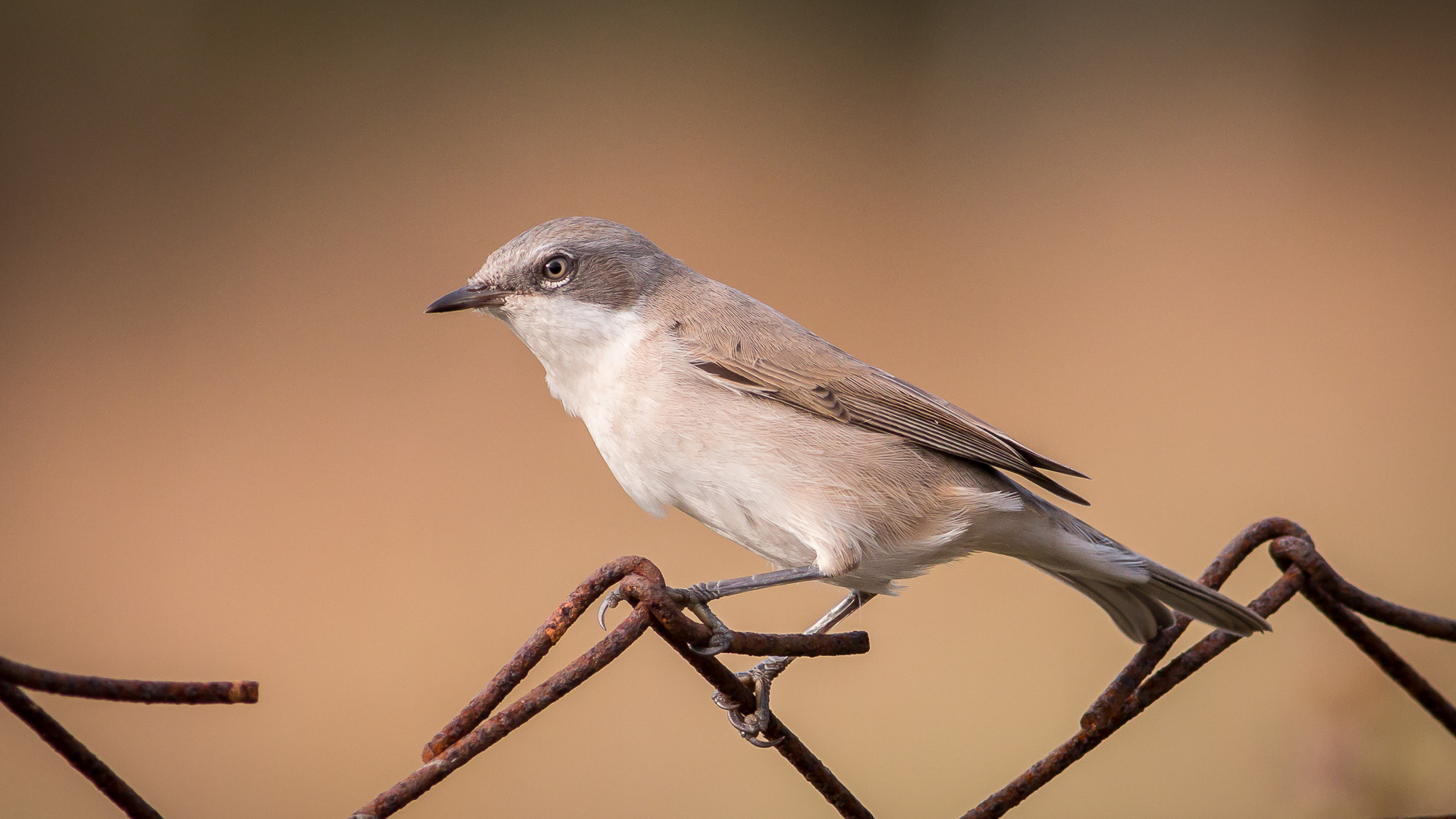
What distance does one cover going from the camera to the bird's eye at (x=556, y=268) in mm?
1895

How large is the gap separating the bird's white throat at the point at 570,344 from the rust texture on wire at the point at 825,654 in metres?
0.73

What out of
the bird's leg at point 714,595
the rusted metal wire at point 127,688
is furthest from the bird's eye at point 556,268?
the rusted metal wire at point 127,688

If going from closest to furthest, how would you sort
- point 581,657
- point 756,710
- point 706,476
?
Answer: point 581,657
point 756,710
point 706,476

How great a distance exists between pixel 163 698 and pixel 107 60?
3.49 metres

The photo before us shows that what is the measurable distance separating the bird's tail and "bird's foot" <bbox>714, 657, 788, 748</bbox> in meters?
0.59

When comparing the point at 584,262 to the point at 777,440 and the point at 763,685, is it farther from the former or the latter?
the point at 763,685

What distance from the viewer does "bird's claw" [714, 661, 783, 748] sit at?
1312 millimetres

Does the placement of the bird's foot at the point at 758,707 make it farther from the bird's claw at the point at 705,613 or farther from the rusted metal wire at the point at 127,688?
the rusted metal wire at the point at 127,688

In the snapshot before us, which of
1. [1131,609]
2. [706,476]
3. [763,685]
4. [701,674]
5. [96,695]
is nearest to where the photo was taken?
[96,695]

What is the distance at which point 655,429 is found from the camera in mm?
1718

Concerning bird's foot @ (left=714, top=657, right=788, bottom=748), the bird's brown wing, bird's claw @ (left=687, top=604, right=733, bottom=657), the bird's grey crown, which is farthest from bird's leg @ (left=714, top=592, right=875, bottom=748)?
the bird's grey crown

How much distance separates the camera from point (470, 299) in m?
1.80

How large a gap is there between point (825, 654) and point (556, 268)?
1070 millimetres

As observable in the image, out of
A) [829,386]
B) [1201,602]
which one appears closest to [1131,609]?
[1201,602]
